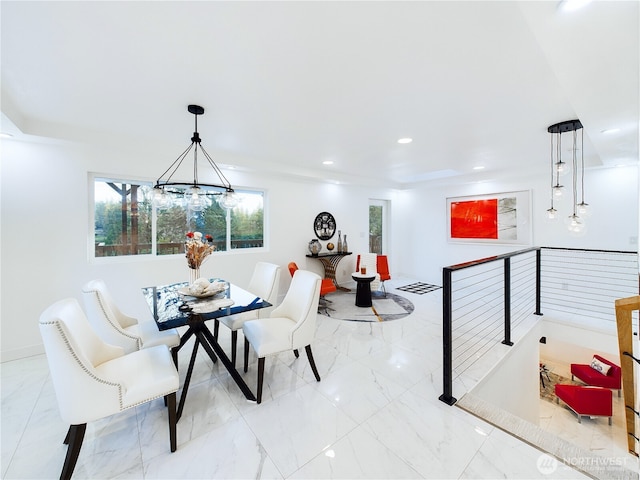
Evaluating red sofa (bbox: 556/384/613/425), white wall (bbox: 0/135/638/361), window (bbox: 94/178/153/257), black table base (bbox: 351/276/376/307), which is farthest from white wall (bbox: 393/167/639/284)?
window (bbox: 94/178/153/257)

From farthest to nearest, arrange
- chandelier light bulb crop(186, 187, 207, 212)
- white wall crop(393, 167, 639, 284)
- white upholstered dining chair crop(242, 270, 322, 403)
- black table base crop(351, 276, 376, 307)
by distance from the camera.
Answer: black table base crop(351, 276, 376, 307), white wall crop(393, 167, 639, 284), chandelier light bulb crop(186, 187, 207, 212), white upholstered dining chair crop(242, 270, 322, 403)

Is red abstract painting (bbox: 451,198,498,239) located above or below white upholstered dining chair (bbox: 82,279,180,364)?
above

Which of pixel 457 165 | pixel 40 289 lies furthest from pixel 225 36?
pixel 457 165

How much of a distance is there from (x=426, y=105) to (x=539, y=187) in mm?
3871

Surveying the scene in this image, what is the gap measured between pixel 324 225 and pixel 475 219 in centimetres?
317

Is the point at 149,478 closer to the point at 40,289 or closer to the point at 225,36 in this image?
the point at 225,36

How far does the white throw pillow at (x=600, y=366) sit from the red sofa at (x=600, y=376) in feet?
0.12

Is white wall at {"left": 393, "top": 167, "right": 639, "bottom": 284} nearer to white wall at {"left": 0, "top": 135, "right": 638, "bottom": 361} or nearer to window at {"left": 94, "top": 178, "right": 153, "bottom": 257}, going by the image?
white wall at {"left": 0, "top": 135, "right": 638, "bottom": 361}

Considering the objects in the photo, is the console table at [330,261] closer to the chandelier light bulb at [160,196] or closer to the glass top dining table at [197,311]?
the glass top dining table at [197,311]

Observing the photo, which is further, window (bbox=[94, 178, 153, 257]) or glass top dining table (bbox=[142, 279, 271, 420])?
window (bbox=[94, 178, 153, 257])

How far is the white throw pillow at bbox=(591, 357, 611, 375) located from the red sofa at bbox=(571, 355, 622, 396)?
4cm

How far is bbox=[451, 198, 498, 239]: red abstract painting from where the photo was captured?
535 cm

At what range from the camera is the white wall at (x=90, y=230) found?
2.89 m

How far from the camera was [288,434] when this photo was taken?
1.80 meters
